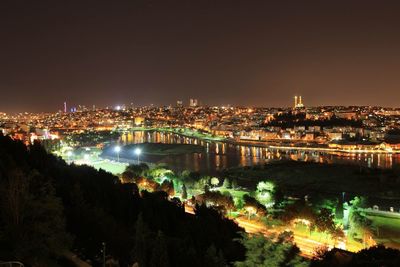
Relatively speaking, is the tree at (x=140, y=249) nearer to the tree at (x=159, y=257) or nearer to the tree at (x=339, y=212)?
the tree at (x=159, y=257)

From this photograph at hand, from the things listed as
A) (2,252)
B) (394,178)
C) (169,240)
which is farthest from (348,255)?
(394,178)

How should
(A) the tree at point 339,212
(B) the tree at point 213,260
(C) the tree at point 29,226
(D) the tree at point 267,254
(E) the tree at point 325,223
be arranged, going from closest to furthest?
(D) the tree at point 267,254
(C) the tree at point 29,226
(B) the tree at point 213,260
(E) the tree at point 325,223
(A) the tree at point 339,212

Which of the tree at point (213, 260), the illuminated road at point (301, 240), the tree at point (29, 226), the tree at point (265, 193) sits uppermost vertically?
the tree at point (29, 226)

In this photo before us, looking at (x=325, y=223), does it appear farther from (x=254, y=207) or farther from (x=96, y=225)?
(x=96, y=225)

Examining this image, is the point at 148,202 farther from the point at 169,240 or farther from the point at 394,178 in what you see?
the point at 394,178

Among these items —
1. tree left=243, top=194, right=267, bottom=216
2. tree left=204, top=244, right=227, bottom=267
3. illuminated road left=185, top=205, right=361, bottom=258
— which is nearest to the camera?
tree left=204, top=244, right=227, bottom=267

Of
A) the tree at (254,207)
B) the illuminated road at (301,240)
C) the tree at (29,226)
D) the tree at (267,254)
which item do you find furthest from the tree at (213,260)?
the tree at (254,207)

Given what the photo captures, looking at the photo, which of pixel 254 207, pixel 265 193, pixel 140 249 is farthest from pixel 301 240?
pixel 140 249

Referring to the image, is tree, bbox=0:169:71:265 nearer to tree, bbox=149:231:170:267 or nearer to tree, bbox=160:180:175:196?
tree, bbox=149:231:170:267

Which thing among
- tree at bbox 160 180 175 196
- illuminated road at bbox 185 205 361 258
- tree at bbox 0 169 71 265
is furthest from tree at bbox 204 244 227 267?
tree at bbox 160 180 175 196
